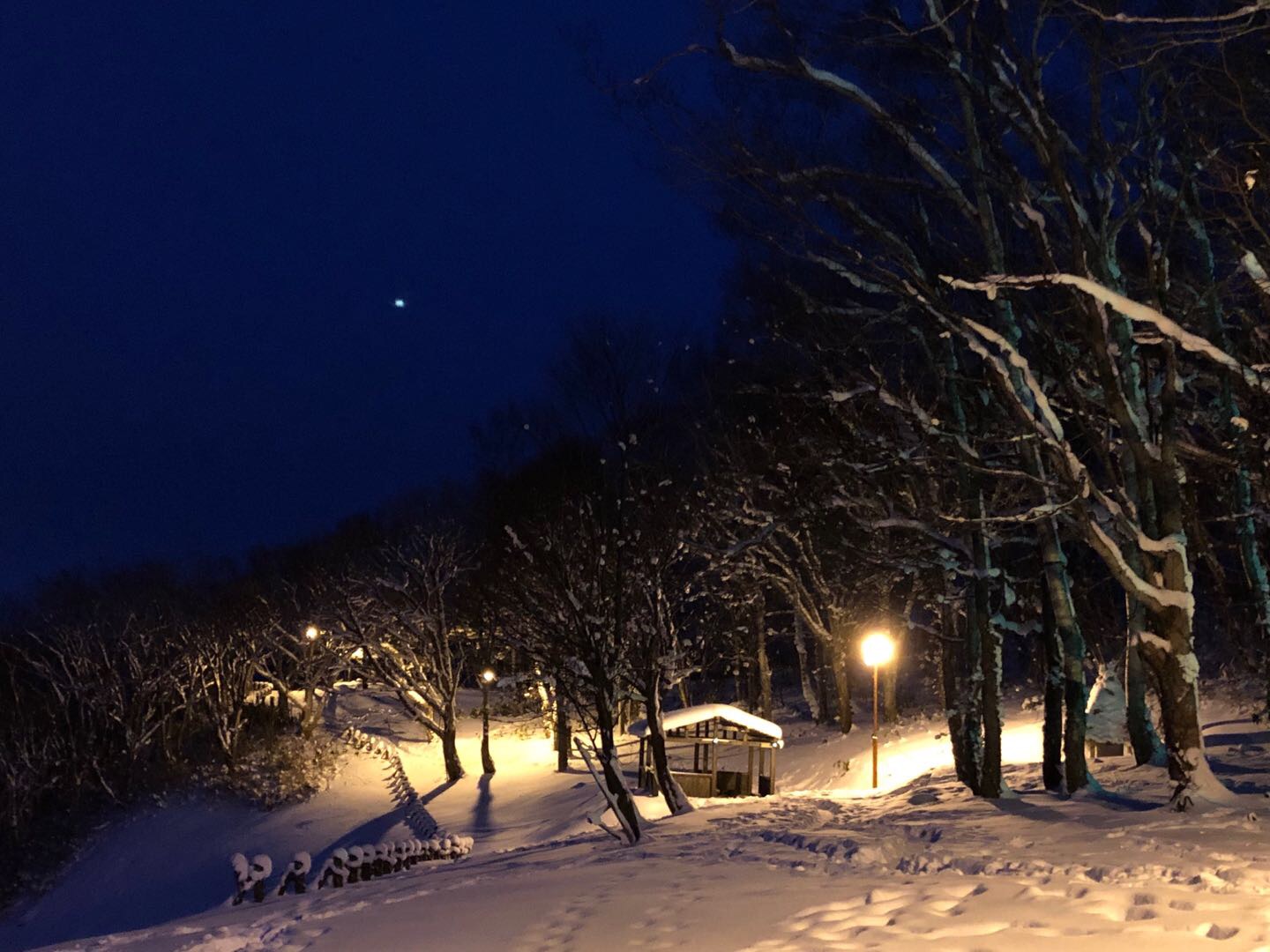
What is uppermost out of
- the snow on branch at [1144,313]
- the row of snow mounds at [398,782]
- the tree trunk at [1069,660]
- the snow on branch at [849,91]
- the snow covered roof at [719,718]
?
the snow on branch at [849,91]

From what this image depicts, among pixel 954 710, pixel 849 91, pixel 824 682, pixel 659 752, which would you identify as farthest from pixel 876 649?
pixel 824 682

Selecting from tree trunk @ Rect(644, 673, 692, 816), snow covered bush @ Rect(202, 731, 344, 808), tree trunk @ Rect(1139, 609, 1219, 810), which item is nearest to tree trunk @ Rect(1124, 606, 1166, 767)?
tree trunk @ Rect(1139, 609, 1219, 810)

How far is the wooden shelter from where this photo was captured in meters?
24.2

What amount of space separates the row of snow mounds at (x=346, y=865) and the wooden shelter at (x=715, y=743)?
5.71m

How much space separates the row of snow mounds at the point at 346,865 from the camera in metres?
14.4

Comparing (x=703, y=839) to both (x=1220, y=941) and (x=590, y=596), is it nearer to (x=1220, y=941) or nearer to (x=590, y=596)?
(x=590, y=596)

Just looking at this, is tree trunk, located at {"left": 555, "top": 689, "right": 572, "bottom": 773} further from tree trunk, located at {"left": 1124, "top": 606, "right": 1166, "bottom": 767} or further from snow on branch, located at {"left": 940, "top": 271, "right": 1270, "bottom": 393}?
snow on branch, located at {"left": 940, "top": 271, "right": 1270, "bottom": 393}

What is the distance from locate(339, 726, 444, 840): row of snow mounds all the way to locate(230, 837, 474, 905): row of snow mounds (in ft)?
15.0

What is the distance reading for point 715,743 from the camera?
25016 millimetres

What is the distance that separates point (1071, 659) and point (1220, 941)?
7794 mm

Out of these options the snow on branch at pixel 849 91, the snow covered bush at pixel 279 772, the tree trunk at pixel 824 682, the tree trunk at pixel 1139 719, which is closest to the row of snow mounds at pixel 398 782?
the snow covered bush at pixel 279 772

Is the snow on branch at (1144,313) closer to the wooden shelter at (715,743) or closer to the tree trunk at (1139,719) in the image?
the tree trunk at (1139,719)

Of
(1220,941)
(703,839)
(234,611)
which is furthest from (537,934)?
(234,611)

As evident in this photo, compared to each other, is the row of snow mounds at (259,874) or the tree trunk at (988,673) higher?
A: the tree trunk at (988,673)
